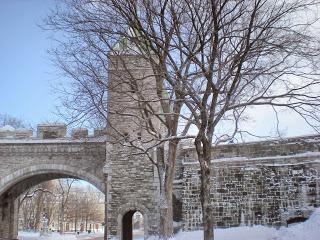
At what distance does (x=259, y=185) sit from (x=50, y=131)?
10079 millimetres

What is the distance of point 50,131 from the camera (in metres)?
20.7

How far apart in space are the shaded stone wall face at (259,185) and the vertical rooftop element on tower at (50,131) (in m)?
6.75

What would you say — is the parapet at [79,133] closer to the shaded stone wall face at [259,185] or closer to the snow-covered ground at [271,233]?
the shaded stone wall face at [259,185]

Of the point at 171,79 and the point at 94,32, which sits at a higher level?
the point at 94,32

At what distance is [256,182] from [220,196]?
140cm

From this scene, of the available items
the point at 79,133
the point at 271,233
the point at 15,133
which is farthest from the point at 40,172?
the point at 271,233

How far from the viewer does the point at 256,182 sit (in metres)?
15.7

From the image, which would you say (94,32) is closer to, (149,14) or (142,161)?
(149,14)

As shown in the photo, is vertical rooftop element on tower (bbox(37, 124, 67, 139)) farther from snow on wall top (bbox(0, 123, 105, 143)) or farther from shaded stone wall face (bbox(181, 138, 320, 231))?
shaded stone wall face (bbox(181, 138, 320, 231))

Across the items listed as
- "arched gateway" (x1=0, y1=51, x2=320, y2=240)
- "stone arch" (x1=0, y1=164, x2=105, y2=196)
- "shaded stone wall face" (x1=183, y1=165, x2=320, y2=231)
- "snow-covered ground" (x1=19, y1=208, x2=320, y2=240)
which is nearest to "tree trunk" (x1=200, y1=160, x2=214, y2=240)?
"arched gateway" (x1=0, y1=51, x2=320, y2=240)

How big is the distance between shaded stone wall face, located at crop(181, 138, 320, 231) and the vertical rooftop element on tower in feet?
22.1

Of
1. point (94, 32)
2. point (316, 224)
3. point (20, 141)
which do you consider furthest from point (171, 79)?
point (20, 141)

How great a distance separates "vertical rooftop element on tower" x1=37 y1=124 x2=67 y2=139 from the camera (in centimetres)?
2062

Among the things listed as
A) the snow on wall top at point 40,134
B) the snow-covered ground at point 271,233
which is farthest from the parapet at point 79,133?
the snow-covered ground at point 271,233
